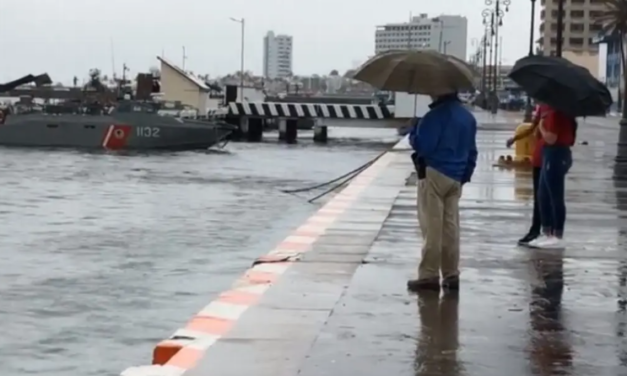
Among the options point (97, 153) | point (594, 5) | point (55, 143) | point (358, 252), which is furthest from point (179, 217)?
point (594, 5)

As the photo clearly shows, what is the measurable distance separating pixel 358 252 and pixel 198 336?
4.23m

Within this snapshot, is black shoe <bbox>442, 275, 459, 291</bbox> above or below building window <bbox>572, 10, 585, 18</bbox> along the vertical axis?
below

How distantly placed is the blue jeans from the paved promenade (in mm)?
377

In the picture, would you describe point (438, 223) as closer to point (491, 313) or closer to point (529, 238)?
point (491, 313)

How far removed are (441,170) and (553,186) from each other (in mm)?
2826

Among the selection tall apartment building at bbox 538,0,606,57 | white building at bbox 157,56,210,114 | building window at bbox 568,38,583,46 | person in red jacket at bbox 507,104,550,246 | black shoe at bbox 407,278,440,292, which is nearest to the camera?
black shoe at bbox 407,278,440,292

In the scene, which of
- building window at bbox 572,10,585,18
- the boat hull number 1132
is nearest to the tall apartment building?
building window at bbox 572,10,585,18

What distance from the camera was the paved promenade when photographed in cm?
732

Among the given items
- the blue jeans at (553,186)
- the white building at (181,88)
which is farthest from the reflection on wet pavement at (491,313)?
the white building at (181,88)

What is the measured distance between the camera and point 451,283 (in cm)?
969

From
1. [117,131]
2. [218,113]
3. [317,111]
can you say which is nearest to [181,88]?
[218,113]

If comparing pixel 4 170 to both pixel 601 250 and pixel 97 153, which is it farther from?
pixel 601 250

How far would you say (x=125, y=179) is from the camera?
1554 inches

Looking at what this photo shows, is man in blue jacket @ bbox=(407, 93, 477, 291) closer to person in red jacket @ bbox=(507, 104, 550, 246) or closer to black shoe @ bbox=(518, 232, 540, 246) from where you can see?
person in red jacket @ bbox=(507, 104, 550, 246)
